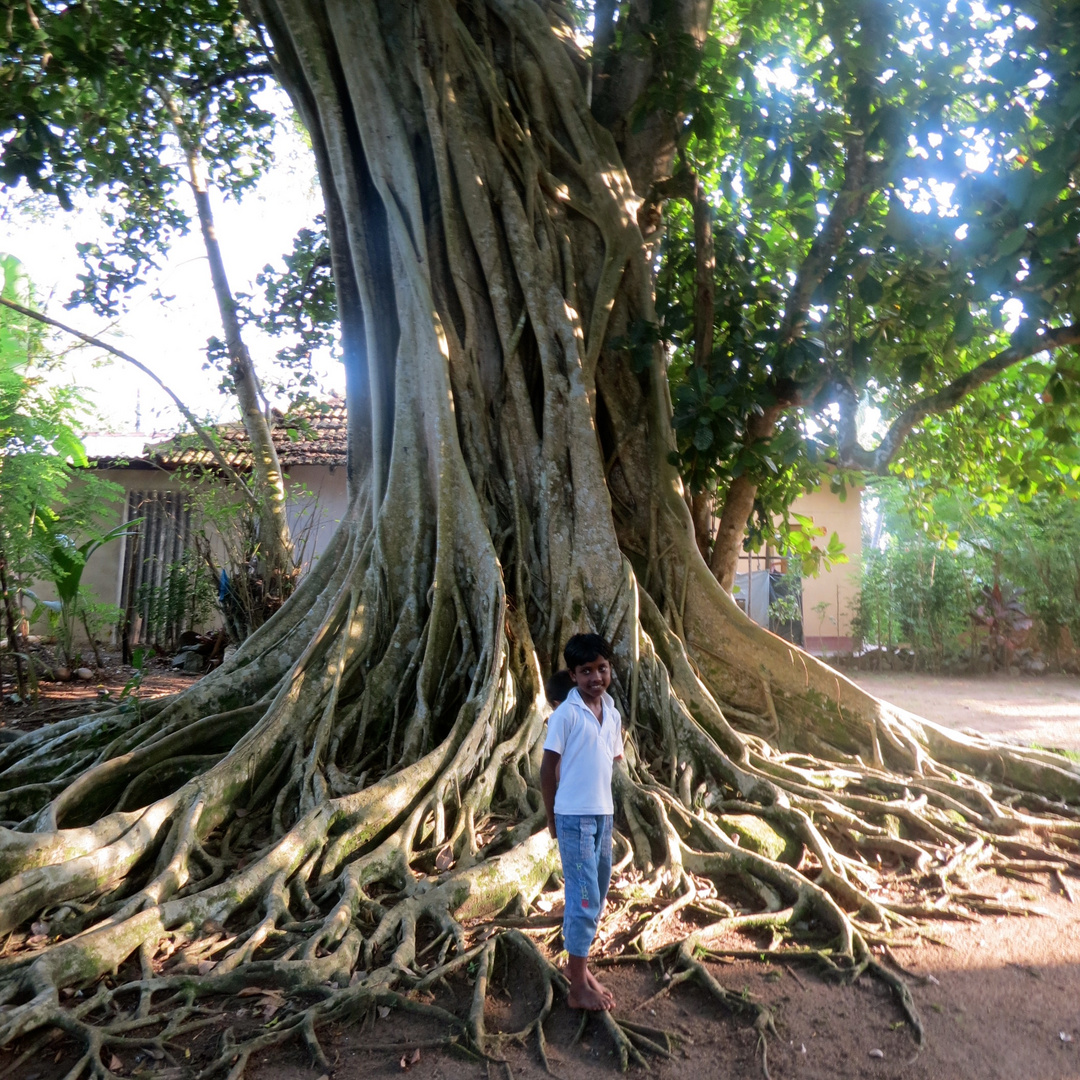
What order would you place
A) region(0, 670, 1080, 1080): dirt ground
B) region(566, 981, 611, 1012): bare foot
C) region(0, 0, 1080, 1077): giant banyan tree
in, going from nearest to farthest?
region(0, 670, 1080, 1080): dirt ground < region(566, 981, 611, 1012): bare foot < region(0, 0, 1080, 1077): giant banyan tree

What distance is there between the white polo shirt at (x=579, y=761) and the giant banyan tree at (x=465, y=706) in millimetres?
559

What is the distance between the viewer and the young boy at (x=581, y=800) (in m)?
2.56

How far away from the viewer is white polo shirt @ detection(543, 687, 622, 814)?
2580mm

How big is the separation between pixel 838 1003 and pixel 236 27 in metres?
9.49

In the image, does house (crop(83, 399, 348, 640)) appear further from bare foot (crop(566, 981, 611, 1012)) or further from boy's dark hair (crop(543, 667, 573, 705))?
bare foot (crop(566, 981, 611, 1012))

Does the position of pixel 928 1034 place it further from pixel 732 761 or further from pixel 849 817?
pixel 732 761

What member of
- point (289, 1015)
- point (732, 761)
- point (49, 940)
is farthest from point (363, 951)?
point (732, 761)

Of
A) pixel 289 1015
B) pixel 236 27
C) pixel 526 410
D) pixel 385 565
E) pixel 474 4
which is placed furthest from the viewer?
pixel 236 27

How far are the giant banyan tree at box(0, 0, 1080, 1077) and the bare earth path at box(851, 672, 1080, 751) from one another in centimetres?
246

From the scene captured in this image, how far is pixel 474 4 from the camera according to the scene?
19.7 feet

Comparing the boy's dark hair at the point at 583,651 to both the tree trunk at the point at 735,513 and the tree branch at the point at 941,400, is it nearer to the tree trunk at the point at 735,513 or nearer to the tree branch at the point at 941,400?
the tree branch at the point at 941,400

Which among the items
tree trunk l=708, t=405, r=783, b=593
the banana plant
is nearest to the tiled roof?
the banana plant

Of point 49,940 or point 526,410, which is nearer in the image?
point 49,940

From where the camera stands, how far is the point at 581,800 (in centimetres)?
257
